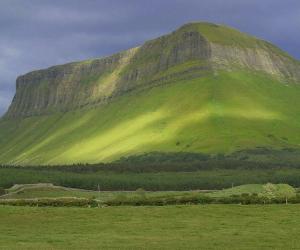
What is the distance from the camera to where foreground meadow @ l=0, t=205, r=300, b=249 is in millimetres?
48438

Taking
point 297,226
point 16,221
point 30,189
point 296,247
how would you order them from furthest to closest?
point 30,189
point 16,221
point 297,226
point 296,247

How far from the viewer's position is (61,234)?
187 ft

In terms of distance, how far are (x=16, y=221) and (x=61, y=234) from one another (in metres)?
12.5

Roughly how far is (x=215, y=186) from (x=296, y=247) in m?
145

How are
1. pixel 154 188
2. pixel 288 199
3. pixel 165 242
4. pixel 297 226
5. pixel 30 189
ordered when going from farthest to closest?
pixel 154 188 → pixel 30 189 → pixel 288 199 → pixel 297 226 → pixel 165 242

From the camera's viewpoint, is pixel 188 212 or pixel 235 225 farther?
pixel 188 212

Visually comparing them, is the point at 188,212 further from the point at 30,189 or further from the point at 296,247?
the point at 30,189

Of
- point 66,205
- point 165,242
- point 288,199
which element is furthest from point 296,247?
point 66,205

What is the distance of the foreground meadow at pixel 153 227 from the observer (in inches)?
1907

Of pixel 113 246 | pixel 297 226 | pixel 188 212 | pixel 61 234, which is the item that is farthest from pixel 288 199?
pixel 113 246

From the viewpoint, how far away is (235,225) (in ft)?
204

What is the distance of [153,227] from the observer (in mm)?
61719

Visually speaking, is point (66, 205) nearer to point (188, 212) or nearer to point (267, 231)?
point (188, 212)

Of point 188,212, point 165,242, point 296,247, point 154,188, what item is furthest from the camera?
point 154,188
